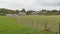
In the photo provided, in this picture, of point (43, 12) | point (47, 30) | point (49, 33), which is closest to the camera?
point (49, 33)

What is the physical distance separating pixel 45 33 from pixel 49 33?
0.41 m

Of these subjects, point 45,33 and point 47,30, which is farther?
point 47,30

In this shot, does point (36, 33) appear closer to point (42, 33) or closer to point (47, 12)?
point (42, 33)

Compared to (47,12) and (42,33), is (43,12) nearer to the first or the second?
(47,12)

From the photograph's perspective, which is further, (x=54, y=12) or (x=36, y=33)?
(x=54, y=12)

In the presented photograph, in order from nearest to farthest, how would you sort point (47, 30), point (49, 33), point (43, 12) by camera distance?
point (49, 33) → point (47, 30) → point (43, 12)

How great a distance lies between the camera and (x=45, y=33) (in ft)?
62.3

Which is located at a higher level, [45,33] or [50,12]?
[45,33]

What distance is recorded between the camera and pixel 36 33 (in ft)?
63.0

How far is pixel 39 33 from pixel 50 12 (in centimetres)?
14868

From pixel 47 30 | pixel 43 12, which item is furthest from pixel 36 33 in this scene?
pixel 43 12

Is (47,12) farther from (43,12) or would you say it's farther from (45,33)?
(45,33)

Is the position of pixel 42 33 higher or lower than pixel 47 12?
higher

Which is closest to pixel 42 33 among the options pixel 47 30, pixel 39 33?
pixel 39 33
